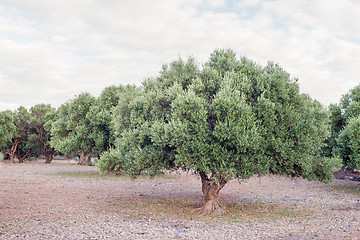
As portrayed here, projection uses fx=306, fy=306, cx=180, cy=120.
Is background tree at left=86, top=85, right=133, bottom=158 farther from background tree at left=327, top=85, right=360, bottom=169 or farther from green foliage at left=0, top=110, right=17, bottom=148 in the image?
green foliage at left=0, top=110, right=17, bottom=148

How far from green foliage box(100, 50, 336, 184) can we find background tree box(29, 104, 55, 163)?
6124cm

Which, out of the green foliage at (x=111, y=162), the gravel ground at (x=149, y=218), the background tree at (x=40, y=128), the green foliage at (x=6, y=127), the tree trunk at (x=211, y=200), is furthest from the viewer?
the background tree at (x=40, y=128)

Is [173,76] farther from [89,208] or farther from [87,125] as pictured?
[87,125]

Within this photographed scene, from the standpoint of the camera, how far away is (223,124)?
17.3 metres

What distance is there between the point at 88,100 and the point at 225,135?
33.3 m

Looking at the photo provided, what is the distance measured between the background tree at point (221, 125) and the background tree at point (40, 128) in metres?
61.2

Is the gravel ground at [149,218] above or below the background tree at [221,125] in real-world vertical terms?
below

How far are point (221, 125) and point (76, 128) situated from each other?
30.9 metres

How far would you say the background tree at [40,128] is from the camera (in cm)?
7650

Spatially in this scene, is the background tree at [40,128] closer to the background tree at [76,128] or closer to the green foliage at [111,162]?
the background tree at [76,128]

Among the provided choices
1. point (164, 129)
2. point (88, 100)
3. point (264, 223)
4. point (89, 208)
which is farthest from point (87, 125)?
point (264, 223)

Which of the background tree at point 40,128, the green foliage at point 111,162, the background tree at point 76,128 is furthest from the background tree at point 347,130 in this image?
the background tree at point 40,128

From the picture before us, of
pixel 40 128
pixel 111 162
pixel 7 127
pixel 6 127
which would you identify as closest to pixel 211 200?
A: pixel 111 162

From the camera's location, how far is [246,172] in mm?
17953
